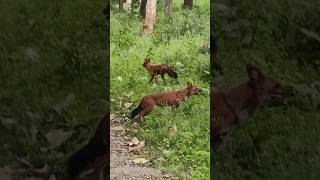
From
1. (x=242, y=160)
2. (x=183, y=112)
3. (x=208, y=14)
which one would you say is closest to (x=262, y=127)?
(x=242, y=160)

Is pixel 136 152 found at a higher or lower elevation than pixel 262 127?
lower

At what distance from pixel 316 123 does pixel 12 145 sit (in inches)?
83.4

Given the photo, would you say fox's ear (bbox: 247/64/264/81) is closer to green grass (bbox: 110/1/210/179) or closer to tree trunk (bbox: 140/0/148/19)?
green grass (bbox: 110/1/210/179)

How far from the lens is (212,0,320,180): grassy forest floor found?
3941 mm

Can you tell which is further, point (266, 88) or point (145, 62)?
point (145, 62)

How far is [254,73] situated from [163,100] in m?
0.67

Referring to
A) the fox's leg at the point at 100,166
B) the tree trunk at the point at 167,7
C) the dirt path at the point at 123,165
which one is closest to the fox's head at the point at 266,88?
the tree trunk at the point at 167,7

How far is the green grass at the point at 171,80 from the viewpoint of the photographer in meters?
4.12

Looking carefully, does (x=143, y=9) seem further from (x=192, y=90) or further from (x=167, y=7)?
(x=192, y=90)

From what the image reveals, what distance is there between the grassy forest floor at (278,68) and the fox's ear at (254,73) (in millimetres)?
31

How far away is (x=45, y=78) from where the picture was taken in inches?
161

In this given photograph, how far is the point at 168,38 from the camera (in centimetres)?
427

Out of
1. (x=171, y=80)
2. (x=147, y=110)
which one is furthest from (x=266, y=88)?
(x=147, y=110)

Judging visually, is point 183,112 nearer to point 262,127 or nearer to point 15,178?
point 262,127
